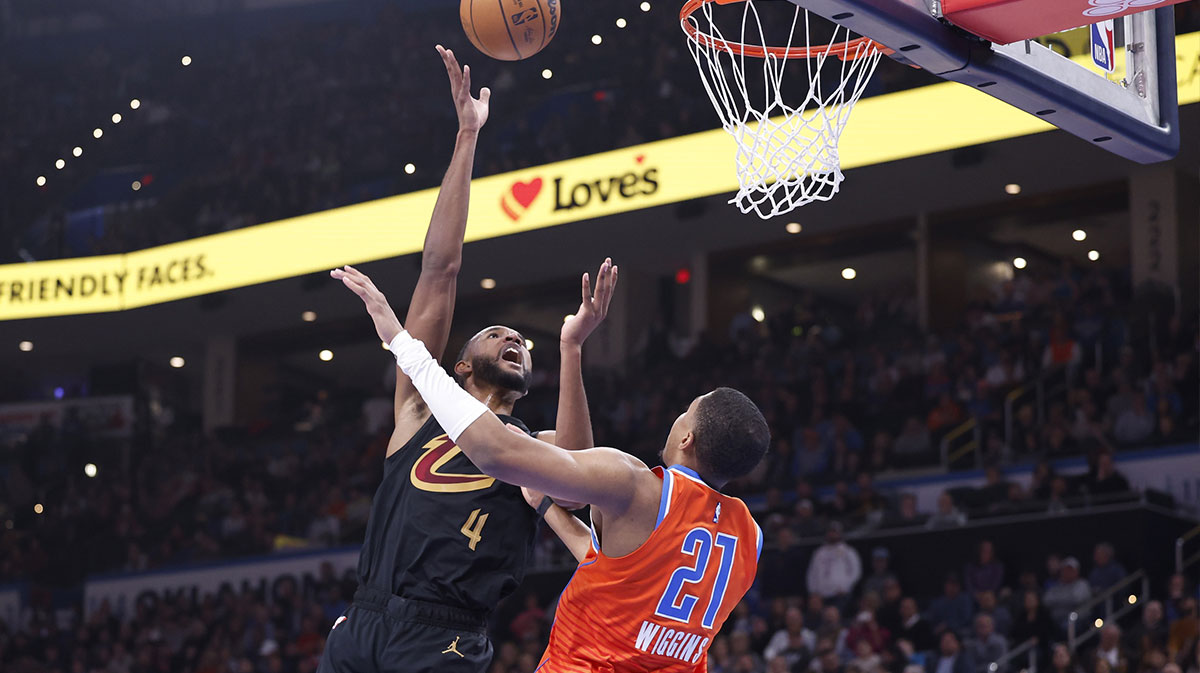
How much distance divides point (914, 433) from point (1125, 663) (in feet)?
16.4

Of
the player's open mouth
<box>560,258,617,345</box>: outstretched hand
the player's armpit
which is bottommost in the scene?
the player's armpit

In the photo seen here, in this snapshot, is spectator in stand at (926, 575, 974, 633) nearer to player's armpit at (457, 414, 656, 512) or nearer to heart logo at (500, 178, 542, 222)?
heart logo at (500, 178, 542, 222)

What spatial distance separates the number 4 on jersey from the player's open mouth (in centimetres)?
44

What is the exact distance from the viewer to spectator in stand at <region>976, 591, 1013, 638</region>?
10.9 m

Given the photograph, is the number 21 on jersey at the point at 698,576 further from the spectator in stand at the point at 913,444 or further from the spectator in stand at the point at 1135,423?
the spectator in stand at the point at 913,444

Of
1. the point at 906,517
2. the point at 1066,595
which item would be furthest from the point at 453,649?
the point at 906,517

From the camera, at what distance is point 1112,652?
995 centimetres

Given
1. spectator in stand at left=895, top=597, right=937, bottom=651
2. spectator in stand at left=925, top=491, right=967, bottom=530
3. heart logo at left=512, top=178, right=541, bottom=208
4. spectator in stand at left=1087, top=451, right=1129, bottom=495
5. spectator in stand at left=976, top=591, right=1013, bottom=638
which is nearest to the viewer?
spectator in stand at left=976, top=591, right=1013, bottom=638

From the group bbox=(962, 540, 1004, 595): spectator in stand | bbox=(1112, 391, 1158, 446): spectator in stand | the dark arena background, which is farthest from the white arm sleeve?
bbox=(1112, 391, 1158, 446): spectator in stand

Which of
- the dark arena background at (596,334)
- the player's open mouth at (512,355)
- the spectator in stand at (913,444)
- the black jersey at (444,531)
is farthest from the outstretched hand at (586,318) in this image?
the spectator in stand at (913,444)

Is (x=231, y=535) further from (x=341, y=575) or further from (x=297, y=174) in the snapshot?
(x=297, y=174)

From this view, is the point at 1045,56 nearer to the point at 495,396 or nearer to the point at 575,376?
the point at 575,376

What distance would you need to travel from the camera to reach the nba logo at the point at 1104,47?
4957mm

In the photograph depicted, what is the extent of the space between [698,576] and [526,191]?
1303 centimetres
